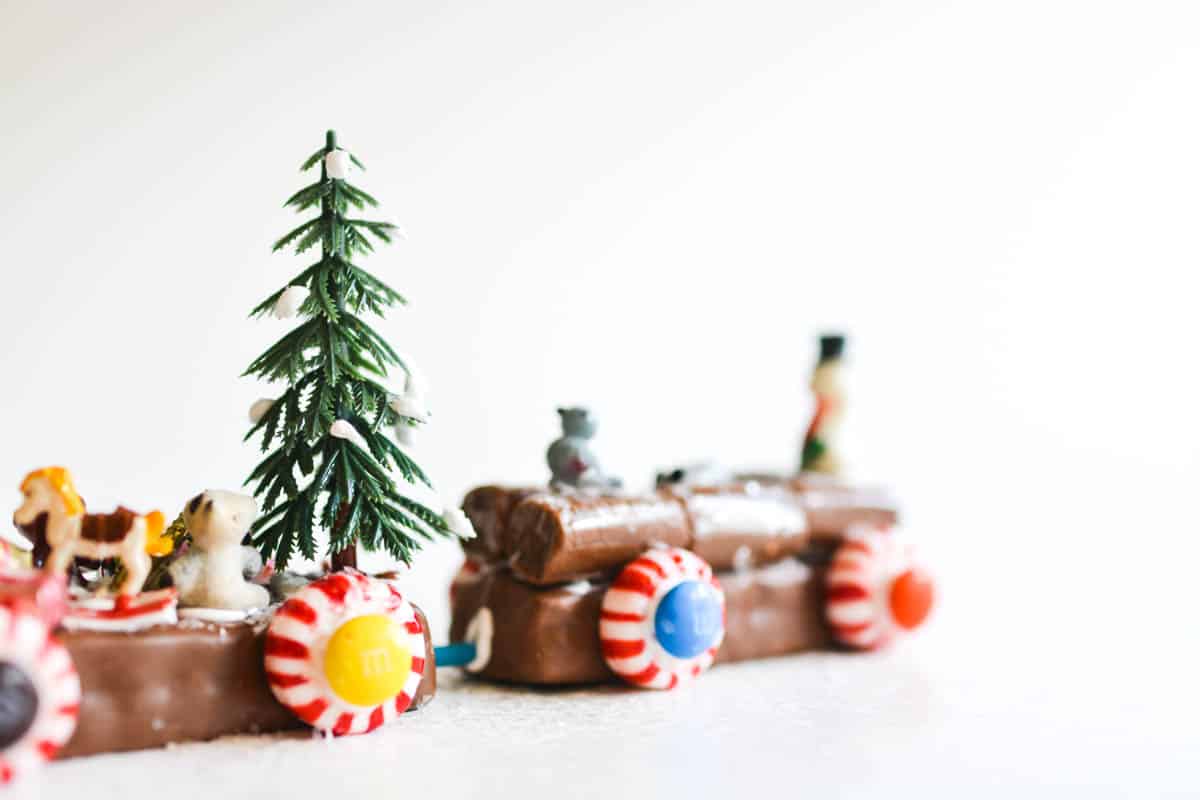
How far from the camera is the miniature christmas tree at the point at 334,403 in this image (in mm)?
1843

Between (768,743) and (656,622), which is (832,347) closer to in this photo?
(656,622)

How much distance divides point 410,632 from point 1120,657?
164 centimetres

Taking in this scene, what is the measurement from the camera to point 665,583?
2.12 m

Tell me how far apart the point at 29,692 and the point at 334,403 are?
0.60 metres

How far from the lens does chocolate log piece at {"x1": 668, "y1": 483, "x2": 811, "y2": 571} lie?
Result: 231cm

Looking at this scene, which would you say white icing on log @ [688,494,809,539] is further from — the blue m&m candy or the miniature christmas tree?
the miniature christmas tree

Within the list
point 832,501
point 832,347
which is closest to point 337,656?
point 832,501

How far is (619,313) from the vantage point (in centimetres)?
320

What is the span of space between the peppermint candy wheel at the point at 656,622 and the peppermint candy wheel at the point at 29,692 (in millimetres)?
921

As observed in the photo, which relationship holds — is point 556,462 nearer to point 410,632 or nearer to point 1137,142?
point 410,632

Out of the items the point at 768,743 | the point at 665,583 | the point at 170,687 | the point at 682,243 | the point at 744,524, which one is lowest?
the point at 768,743

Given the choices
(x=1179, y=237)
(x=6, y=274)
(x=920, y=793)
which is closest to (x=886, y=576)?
(x=920, y=793)

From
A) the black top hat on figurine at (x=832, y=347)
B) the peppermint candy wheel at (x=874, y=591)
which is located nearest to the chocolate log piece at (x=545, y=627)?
the peppermint candy wheel at (x=874, y=591)

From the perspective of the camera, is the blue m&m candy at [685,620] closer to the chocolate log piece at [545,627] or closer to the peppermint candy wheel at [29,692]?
the chocolate log piece at [545,627]
